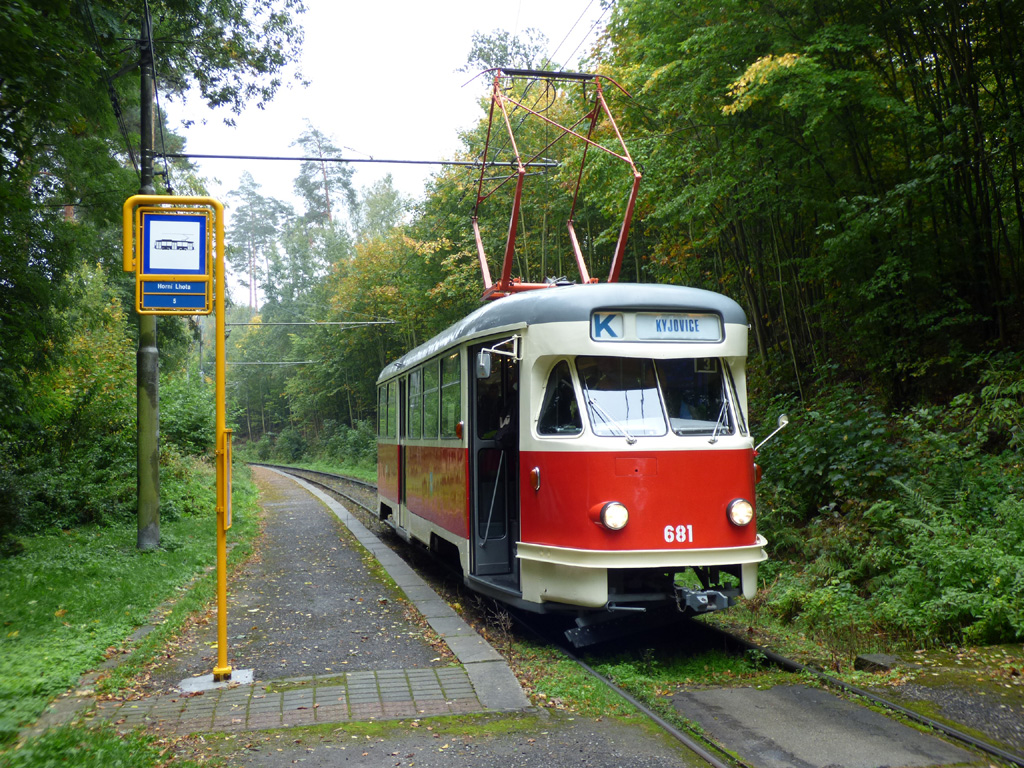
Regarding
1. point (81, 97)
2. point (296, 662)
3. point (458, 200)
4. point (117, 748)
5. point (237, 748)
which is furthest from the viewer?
point (458, 200)

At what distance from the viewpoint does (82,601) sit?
8.12m

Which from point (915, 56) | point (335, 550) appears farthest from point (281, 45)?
point (915, 56)

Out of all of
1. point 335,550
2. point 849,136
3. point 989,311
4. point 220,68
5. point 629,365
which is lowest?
point 335,550

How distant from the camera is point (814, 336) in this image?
556 inches

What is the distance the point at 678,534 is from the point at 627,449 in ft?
2.49

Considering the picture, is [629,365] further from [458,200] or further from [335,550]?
[458,200]

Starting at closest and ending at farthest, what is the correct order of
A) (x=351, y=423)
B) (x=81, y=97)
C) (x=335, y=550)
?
(x=81, y=97) → (x=335, y=550) → (x=351, y=423)

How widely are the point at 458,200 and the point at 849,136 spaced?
1694cm

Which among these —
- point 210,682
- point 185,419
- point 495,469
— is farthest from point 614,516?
point 185,419

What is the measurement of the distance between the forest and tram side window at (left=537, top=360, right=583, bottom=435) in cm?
304

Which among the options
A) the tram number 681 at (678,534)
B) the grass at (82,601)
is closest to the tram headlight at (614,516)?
the tram number 681 at (678,534)

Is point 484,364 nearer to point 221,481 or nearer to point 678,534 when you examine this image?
point 678,534

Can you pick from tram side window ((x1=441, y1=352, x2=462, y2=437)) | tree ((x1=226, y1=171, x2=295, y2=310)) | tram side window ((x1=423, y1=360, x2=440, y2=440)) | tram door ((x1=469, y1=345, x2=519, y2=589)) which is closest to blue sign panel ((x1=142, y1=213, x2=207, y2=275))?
tram door ((x1=469, y1=345, x2=519, y2=589))

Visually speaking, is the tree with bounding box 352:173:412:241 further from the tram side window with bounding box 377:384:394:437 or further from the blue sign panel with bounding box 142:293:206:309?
the blue sign panel with bounding box 142:293:206:309
